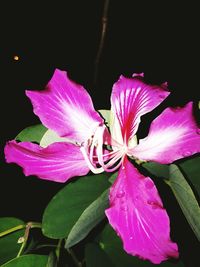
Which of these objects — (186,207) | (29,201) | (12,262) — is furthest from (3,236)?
(29,201)

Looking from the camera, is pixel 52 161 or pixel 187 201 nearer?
pixel 187 201

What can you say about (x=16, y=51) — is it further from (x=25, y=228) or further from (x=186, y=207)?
(x=186, y=207)

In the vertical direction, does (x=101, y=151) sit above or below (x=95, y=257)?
above

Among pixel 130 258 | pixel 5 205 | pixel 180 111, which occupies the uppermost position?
pixel 180 111

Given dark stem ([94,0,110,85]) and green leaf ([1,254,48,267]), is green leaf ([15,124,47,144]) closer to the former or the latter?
green leaf ([1,254,48,267])

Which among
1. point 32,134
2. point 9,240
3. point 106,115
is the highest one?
point 106,115

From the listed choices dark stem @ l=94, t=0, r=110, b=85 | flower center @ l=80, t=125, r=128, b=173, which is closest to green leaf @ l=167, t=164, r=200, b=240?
flower center @ l=80, t=125, r=128, b=173

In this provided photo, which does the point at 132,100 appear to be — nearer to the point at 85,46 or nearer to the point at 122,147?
the point at 122,147

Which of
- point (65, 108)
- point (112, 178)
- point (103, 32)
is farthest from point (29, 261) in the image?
point (103, 32)

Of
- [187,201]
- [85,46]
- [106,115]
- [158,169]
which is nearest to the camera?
[187,201]
